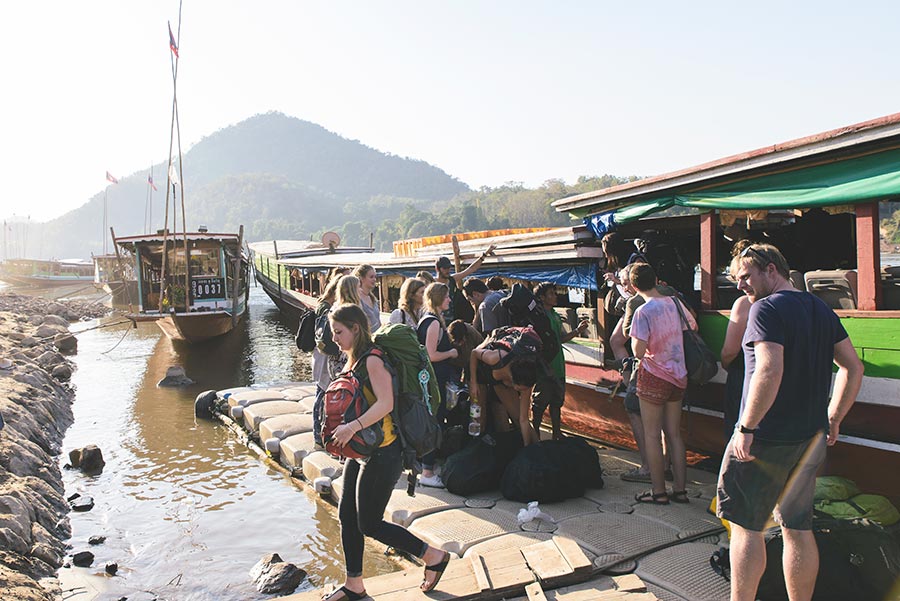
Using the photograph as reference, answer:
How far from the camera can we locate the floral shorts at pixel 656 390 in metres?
4.96

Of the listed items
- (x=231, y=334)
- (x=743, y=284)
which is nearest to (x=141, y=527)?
(x=743, y=284)

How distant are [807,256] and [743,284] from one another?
4.94 meters

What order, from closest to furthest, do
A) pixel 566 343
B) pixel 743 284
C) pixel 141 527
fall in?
pixel 743 284 → pixel 141 527 → pixel 566 343

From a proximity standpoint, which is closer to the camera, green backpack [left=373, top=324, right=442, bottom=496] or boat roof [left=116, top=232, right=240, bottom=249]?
green backpack [left=373, top=324, right=442, bottom=496]

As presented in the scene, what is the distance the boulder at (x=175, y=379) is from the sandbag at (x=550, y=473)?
36.1 feet

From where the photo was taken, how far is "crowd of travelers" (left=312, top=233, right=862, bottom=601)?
10.2 ft

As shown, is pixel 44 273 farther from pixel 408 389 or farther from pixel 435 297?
pixel 408 389

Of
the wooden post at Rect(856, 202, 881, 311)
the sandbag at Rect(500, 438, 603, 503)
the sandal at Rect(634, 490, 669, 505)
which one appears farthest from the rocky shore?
the wooden post at Rect(856, 202, 881, 311)

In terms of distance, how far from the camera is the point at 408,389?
12.3 feet

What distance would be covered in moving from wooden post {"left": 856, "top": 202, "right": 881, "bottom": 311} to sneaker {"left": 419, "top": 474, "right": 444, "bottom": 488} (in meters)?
3.57

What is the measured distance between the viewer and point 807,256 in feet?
24.7

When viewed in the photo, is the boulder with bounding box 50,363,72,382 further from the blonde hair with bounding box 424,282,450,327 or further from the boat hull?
the blonde hair with bounding box 424,282,450,327

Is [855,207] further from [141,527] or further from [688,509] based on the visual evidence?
[141,527]

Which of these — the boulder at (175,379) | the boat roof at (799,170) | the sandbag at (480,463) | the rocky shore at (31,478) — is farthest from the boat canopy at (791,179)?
the boulder at (175,379)
